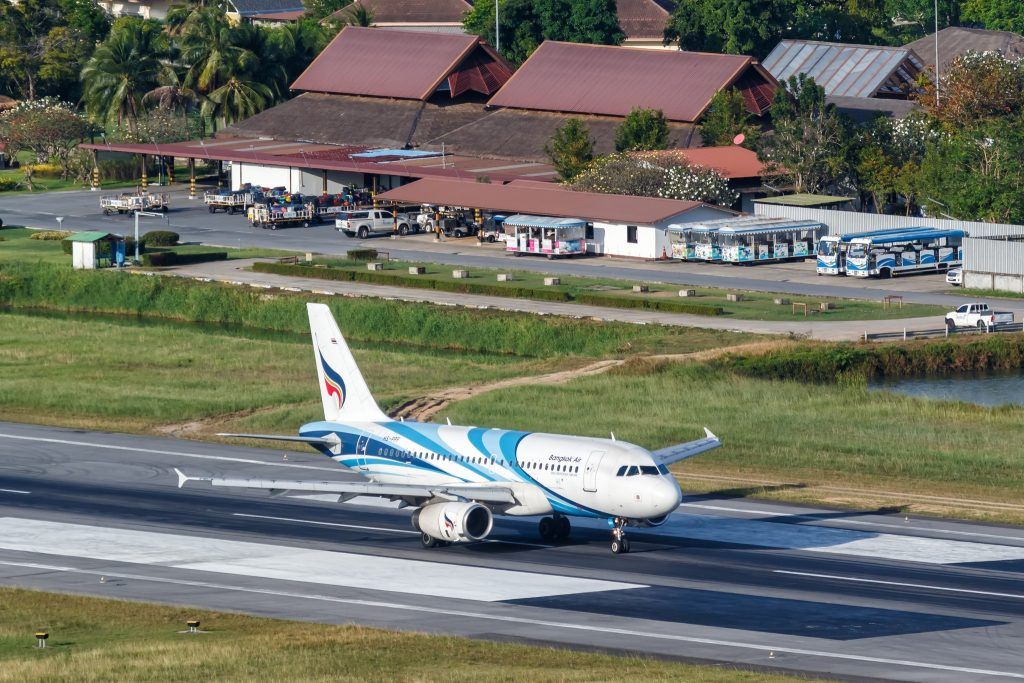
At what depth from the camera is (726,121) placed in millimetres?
154000

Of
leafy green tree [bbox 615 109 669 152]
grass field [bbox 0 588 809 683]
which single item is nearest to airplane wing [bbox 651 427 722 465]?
grass field [bbox 0 588 809 683]

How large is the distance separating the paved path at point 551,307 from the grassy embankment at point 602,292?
0.90 m

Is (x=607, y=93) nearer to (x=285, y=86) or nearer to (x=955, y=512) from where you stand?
(x=285, y=86)

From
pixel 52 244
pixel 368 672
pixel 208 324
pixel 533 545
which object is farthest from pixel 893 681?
pixel 52 244

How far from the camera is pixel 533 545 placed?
→ 193 feet

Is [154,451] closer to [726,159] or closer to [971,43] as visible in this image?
[726,159]

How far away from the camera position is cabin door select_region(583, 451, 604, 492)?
5456cm

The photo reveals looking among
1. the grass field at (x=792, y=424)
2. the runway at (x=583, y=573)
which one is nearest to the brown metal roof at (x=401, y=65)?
the grass field at (x=792, y=424)

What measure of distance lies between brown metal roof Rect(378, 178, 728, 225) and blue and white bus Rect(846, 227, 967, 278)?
51.8 ft

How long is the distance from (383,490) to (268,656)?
12.3 meters

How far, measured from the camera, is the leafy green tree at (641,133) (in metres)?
152

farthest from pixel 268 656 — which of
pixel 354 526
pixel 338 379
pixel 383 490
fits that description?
pixel 338 379

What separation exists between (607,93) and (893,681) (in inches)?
4832

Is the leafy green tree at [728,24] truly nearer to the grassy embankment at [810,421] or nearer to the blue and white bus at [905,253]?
the blue and white bus at [905,253]
